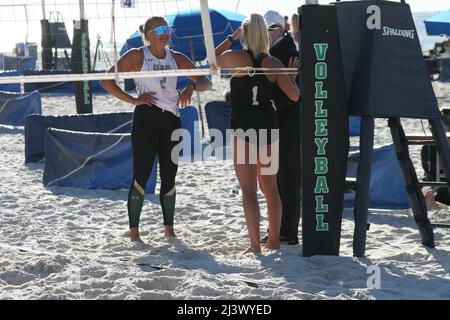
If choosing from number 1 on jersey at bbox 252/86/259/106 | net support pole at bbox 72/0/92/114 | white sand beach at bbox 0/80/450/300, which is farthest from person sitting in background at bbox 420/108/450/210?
net support pole at bbox 72/0/92/114

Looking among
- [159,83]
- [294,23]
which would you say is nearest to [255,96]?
[294,23]

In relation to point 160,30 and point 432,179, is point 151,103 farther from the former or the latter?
point 432,179

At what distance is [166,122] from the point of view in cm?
571

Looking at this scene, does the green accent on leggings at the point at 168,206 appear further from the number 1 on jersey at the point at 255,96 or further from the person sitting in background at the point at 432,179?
the person sitting in background at the point at 432,179

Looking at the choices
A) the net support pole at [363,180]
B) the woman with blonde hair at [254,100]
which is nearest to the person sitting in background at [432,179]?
the net support pole at [363,180]

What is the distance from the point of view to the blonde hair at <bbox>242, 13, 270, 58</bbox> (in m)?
5.11

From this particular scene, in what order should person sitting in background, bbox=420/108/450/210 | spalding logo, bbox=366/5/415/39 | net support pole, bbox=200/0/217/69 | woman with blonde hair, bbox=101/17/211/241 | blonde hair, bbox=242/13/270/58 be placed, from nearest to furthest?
spalding logo, bbox=366/5/415/39
blonde hair, bbox=242/13/270/58
net support pole, bbox=200/0/217/69
woman with blonde hair, bbox=101/17/211/241
person sitting in background, bbox=420/108/450/210

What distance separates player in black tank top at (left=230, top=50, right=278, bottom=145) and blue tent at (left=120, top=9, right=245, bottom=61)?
1395cm

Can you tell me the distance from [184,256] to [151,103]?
105 cm

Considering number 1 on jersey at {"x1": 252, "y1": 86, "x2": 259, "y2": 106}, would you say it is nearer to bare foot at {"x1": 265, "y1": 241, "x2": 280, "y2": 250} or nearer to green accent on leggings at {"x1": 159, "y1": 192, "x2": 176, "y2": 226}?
bare foot at {"x1": 265, "y1": 241, "x2": 280, "y2": 250}

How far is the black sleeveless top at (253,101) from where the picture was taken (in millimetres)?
5195

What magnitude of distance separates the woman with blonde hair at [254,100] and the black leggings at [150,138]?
0.61 meters
